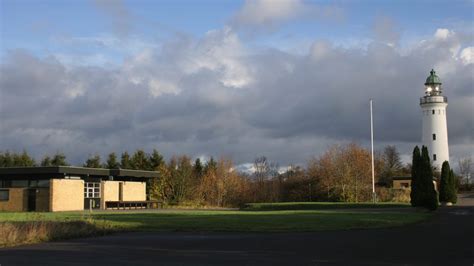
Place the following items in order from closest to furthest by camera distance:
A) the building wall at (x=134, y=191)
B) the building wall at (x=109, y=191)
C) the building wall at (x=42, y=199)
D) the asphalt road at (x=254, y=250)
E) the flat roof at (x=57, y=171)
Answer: the asphalt road at (x=254, y=250), the flat roof at (x=57, y=171), the building wall at (x=42, y=199), the building wall at (x=109, y=191), the building wall at (x=134, y=191)

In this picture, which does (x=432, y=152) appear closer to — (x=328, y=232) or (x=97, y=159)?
(x=97, y=159)

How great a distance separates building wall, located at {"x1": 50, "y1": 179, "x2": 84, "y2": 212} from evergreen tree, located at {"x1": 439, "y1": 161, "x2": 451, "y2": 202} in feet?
124

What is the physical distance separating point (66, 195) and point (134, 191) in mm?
11494

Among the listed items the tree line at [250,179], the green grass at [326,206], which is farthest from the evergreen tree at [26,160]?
the green grass at [326,206]

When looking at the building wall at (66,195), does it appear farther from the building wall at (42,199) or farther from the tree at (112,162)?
the tree at (112,162)

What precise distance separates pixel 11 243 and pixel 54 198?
122 ft

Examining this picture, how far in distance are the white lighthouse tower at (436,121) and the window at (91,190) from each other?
140 feet

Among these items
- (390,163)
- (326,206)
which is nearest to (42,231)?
(326,206)

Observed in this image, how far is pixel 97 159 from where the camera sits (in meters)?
84.9

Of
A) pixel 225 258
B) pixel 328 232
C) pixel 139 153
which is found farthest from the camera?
pixel 139 153

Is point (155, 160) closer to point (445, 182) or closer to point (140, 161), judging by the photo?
point (140, 161)

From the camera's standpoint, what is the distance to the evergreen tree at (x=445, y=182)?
57938 mm

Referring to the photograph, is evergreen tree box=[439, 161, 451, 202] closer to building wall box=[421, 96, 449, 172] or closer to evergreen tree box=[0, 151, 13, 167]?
building wall box=[421, 96, 449, 172]

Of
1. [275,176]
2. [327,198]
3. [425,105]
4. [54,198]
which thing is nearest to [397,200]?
[327,198]
